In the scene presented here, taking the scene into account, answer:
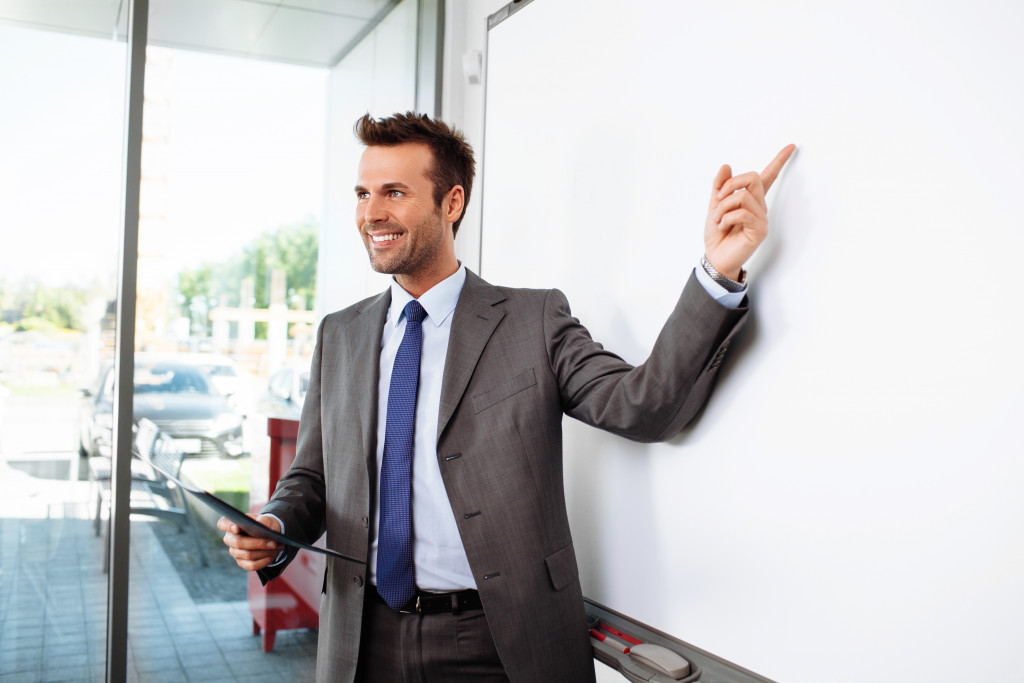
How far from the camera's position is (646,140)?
122cm

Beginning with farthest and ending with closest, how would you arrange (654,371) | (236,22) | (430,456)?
(236,22)
(430,456)
(654,371)

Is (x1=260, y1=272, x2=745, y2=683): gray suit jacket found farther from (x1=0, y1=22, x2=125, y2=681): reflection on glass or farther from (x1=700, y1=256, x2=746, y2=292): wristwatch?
(x1=0, y1=22, x2=125, y2=681): reflection on glass

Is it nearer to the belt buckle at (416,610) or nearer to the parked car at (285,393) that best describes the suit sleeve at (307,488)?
the belt buckle at (416,610)

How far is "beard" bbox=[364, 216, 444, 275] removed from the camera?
1.45 m

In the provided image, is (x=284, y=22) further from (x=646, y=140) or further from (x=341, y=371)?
(x=646, y=140)

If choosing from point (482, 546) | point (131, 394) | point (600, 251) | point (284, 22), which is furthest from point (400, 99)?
point (482, 546)

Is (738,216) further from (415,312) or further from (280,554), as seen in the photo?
(280,554)

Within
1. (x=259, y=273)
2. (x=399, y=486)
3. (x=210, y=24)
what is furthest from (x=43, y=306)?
(x=399, y=486)

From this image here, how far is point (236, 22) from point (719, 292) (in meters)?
2.07

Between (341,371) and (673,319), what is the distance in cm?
78

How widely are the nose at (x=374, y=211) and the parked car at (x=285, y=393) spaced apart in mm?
1156

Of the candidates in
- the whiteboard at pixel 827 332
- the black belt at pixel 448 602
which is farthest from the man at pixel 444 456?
the whiteboard at pixel 827 332

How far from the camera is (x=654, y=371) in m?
1.06

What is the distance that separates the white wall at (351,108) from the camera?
2.55 meters
